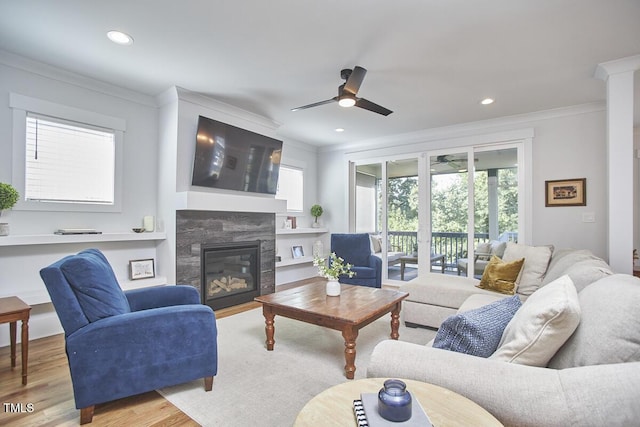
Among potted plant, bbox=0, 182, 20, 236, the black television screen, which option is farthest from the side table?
the black television screen

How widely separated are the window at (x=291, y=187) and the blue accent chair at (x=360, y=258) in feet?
3.95

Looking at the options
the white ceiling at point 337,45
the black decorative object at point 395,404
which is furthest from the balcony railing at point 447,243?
the black decorative object at point 395,404

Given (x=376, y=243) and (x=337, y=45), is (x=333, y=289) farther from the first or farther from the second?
(x=376, y=243)

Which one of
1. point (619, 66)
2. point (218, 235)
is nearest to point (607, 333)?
point (619, 66)

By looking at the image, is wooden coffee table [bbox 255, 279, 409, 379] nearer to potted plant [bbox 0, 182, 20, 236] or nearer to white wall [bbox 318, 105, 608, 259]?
potted plant [bbox 0, 182, 20, 236]

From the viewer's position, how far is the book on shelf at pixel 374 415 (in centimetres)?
88

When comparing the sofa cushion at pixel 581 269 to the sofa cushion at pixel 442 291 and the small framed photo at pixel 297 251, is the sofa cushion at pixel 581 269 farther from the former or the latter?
the small framed photo at pixel 297 251

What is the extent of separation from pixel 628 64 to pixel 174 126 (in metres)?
4.62

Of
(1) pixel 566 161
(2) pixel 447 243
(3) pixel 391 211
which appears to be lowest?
(2) pixel 447 243

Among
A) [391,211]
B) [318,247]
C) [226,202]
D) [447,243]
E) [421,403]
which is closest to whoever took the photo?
[421,403]

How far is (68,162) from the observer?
10.8ft

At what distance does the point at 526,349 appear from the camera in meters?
1.16

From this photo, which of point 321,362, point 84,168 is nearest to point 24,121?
point 84,168

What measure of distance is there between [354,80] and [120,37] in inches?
78.6
